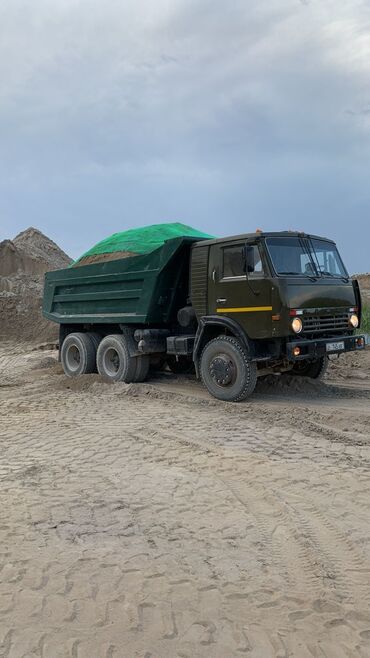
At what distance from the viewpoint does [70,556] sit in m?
3.29

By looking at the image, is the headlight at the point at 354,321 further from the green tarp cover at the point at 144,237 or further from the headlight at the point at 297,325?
the green tarp cover at the point at 144,237

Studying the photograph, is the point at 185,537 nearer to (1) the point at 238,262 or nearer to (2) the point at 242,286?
(2) the point at 242,286

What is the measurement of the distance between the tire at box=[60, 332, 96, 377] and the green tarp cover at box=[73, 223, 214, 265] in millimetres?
2310

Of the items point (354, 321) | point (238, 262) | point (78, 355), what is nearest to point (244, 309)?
point (238, 262)

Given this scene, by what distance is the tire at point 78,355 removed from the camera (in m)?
11.1

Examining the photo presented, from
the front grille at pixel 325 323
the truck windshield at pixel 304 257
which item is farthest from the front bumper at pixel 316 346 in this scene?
the truck windshield at pixel 304 257

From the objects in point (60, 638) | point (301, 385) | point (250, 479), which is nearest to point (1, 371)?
point (301, 385)

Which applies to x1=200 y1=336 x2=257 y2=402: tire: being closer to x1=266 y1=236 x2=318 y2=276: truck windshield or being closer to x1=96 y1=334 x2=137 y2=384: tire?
x1=266 y1=236 x2=318 y2=276: truck windshield

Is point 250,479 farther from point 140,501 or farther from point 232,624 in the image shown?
point 232,624

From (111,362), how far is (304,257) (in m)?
4.37

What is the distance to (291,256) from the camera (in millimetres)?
8289

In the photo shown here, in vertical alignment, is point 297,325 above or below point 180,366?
above

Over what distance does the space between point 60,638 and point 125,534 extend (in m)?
1.04

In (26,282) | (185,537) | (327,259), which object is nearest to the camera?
(185,537)
